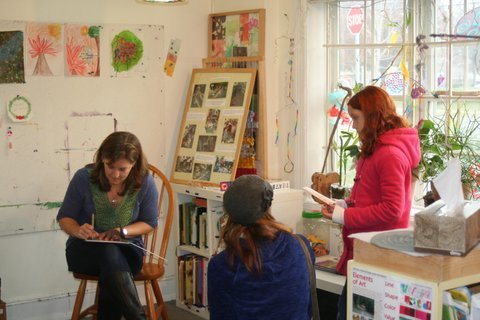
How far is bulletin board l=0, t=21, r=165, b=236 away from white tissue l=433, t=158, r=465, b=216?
2.58m

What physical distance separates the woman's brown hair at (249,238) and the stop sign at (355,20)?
2.03 meters

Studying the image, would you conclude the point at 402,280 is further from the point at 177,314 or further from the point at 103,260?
the point at 177,314

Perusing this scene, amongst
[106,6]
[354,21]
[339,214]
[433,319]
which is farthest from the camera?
[106,6]

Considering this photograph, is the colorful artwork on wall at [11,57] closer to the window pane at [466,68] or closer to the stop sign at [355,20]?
the stop sign at [355,20]

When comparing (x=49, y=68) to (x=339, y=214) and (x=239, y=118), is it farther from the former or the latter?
(x=339, y=214)

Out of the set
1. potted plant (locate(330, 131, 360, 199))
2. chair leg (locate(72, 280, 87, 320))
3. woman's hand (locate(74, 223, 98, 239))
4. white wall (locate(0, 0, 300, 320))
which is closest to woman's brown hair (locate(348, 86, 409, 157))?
potted plant (locate(330, 131, 360, 199))

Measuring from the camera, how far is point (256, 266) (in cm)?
209

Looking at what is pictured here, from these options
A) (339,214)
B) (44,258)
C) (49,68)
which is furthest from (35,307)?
(339,214)

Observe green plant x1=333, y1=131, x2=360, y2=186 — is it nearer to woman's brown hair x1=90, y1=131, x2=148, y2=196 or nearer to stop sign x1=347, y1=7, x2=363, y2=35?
stop sign x1=347, y1=7, x2=363, y2=35

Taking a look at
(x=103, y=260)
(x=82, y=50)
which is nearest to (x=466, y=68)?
(x=103, y=260)

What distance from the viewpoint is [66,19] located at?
407cm

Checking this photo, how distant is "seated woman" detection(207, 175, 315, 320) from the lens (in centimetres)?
211

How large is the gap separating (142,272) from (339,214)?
1231mm

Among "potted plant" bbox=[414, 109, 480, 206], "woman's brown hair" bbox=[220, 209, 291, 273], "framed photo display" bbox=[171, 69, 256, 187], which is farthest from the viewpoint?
"framed photo display" bbox=[171, 69, 256, 187]
